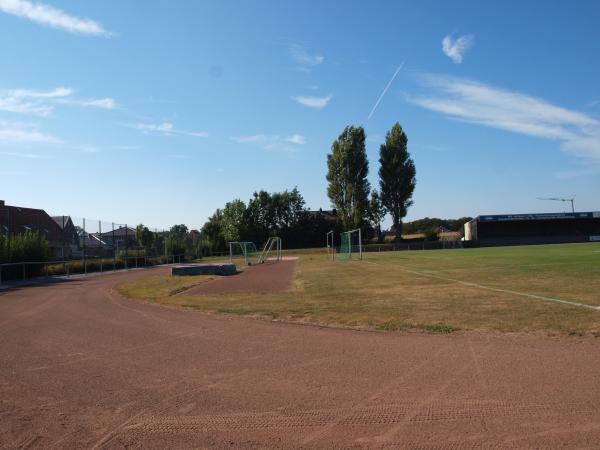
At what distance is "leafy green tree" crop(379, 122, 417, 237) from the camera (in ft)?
267

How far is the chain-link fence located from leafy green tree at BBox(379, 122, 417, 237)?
130ft

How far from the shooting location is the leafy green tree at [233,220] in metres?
86.1

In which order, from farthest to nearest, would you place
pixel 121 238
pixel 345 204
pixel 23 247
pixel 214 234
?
1. pixel 214 234
2. pixel 345 204
3. pixel 121 238
4. pixel 23 247

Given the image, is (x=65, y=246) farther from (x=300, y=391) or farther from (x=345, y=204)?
(x=345, y=204)

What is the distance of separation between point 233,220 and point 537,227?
53945 mm

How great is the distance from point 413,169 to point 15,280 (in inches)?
2625

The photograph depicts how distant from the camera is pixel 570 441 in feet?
12.8

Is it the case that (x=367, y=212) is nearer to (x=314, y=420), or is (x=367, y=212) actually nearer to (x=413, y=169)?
(x=413, y=169)

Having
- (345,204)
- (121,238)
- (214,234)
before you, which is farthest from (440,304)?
(214,234)

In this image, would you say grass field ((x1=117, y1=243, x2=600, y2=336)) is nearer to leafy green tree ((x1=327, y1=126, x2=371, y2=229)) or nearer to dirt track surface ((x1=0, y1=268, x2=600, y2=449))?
dirt track surface ((x1=0, y1=268, x2=600, y2=449))

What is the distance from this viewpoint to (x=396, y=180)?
8156cm

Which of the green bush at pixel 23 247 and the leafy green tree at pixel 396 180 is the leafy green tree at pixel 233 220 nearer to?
the leafy green tree at pixel 396 180

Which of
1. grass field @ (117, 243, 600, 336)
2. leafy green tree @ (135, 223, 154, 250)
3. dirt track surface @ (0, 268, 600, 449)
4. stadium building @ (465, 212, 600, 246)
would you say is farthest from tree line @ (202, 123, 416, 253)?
dirt track surface @ (0, 268, 600, 449)

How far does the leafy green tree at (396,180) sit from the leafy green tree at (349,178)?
9.54 feet
